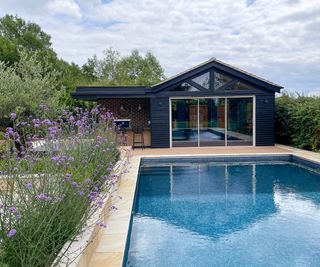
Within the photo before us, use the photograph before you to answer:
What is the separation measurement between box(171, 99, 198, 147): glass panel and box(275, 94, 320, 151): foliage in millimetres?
4328

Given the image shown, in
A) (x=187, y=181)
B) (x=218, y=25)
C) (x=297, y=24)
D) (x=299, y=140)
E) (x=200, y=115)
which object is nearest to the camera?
(x=187, y=181)

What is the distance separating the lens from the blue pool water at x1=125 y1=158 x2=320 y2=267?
4.46 m

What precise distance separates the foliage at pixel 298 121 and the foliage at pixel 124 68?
22.2 m

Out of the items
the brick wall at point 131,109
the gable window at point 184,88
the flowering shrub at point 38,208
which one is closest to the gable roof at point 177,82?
the gable window at point 184,88

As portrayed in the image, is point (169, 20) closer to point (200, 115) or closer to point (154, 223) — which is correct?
point (200, 115)

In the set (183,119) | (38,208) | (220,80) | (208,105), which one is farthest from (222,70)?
(38,208)

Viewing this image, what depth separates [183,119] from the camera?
14734 mm

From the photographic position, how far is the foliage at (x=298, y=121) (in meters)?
12.6

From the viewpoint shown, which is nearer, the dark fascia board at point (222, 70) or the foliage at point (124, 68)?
the dark fascia board at point (222, 70)

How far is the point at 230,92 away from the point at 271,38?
7.22 metres

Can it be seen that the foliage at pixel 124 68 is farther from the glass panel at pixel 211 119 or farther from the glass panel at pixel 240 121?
the glass panel at pixel 240 121

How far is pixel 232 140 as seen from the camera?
49.2 feet

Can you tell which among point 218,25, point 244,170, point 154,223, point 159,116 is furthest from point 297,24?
point 154,223

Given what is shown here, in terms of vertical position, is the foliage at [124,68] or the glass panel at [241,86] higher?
the foliage at [124,68]
